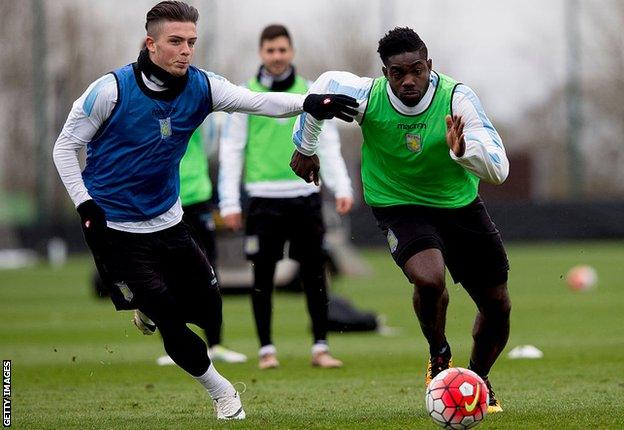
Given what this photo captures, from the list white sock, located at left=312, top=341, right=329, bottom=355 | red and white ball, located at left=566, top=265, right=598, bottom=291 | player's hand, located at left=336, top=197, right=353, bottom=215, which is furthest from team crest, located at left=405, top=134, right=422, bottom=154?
red and white ball, located at left=566, top=265, right=598, bottom=291

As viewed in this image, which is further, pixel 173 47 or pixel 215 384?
pixel 215 384

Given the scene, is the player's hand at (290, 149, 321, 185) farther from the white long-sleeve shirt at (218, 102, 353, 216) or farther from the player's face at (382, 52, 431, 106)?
the white long-sleeve shirt at (218, 102, 353, 216)

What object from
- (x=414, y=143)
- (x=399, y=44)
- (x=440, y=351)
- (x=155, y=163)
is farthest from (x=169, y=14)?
(x=440, y=351)

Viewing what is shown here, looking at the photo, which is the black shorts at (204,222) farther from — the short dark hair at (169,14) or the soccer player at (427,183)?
the short dark hair at (169,14)

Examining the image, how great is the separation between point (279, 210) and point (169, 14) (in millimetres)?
3587

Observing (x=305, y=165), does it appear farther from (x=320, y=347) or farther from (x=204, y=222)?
(x=204, y=222)

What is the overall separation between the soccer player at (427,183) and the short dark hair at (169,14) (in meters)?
0.89

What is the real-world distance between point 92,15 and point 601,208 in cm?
1595

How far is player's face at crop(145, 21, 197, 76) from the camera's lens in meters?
7.48

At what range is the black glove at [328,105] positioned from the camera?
7469 millimetres

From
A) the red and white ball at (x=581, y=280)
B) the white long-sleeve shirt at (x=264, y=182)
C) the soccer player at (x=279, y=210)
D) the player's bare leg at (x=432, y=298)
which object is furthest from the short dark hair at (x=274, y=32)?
the red and white ball at (x=581, y=280)

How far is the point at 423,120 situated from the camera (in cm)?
765

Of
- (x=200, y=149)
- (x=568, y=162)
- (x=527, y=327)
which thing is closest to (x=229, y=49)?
(x=568, y=162)

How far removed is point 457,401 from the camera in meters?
6.73
